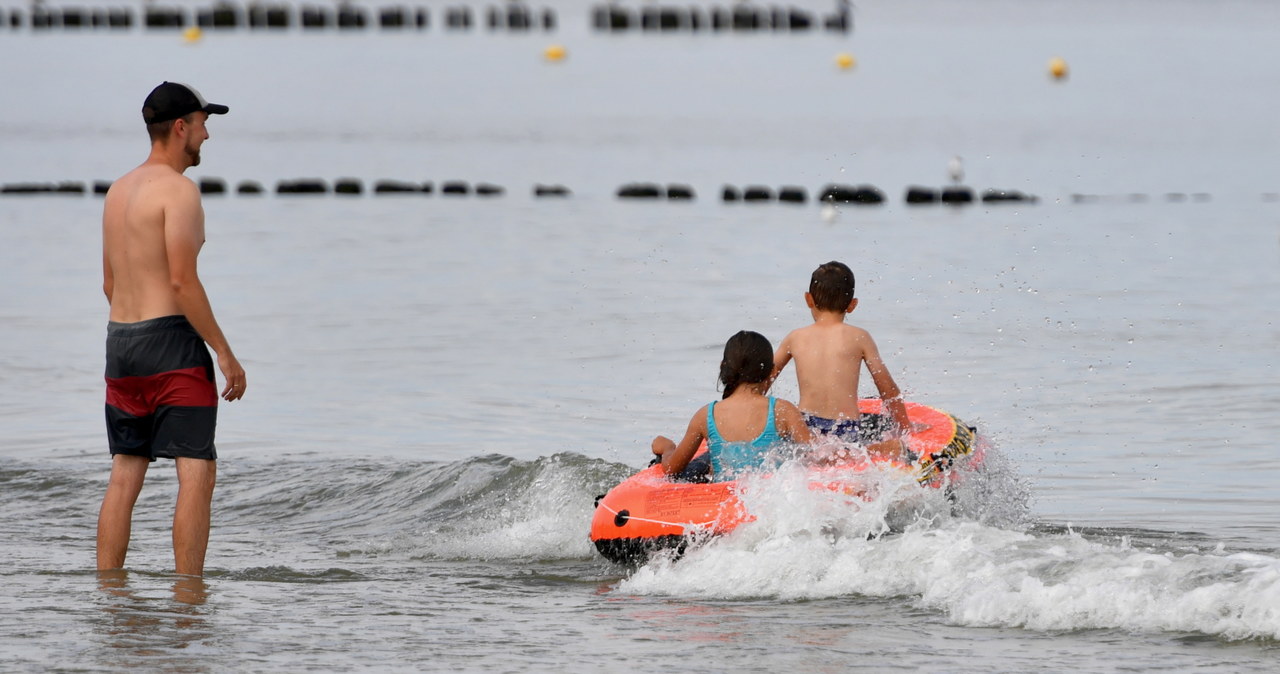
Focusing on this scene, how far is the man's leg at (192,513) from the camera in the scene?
711 centimetres

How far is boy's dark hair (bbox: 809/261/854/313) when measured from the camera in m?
8.80

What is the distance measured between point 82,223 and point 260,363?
13295 mm

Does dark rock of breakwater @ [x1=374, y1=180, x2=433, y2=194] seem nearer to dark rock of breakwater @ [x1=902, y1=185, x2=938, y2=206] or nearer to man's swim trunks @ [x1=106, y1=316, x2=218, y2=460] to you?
dark rock of breakwater @ [x1=902, y1=185, x2=938, y2=206]

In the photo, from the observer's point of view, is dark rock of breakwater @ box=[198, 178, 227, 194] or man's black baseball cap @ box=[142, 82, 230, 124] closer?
man's black baseball cap @ box=[142, 82, 230, 124]

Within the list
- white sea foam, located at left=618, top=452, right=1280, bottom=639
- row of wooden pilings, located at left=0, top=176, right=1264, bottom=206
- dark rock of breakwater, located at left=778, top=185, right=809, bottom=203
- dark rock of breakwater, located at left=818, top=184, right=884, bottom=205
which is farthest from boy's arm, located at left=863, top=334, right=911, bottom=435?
dark rock of breakwater, located at left=778, top=185, right=809, bottom=203

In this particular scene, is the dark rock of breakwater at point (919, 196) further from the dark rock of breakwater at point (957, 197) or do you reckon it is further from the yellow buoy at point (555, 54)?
the yellow buoy at point (555, 54)

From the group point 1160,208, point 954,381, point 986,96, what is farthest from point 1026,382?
point 986,96

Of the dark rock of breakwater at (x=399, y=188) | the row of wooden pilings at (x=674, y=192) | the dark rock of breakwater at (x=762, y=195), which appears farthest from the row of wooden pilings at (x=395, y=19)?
the dark rock of breakwater at (x=762, y=195)

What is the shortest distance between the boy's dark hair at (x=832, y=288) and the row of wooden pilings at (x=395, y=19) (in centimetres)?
9177

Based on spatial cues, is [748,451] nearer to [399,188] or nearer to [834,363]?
[834,363]

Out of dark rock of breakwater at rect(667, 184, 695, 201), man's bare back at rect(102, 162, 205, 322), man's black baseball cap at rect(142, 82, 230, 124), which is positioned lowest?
man's bare back at rect(102, 162, 205, 322)

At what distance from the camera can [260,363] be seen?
1538 cm

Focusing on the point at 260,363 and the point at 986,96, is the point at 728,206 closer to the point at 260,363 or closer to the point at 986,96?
the point at 260,363

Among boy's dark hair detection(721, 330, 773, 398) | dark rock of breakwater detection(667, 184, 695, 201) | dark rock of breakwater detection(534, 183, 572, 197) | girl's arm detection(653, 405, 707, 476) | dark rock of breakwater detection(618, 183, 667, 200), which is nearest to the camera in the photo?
boy's dark hair detection(721, 330, 773, 398)
